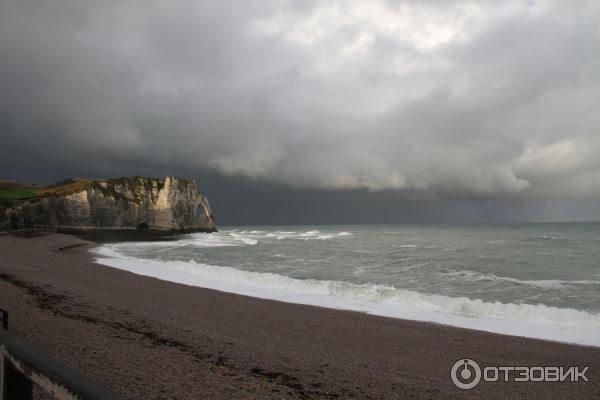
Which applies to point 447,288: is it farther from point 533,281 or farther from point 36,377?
point 36,377

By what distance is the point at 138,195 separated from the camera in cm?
9019

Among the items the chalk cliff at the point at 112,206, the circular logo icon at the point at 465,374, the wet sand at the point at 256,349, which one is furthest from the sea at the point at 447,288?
the chalk cliff at the point at 112,206

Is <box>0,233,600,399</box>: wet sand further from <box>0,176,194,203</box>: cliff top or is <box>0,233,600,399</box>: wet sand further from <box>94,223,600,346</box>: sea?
<box>0,176,194,203</box>: cliff top

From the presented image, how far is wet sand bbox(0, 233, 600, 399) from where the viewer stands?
5.59 meters

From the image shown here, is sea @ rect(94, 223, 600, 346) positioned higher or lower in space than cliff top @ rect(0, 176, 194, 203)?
lower

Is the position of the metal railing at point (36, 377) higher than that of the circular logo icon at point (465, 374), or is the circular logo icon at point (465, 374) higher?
the metal railing at point (36, 377)

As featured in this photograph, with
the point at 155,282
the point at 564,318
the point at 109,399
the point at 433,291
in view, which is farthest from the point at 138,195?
the point at 109,399

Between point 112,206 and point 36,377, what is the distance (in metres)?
91.9

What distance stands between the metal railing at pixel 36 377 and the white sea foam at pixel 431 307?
41.4 ft

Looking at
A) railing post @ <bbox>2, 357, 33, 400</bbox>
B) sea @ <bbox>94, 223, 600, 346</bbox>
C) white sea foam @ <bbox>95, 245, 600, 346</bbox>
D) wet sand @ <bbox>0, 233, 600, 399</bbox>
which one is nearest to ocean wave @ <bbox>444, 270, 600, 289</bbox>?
sea @ <bbox>94, 223, 600, 346</bbox>

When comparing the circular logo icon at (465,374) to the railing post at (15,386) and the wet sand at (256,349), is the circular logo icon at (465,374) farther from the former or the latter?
the railing post at (15,386)

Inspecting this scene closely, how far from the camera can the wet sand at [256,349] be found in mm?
5594

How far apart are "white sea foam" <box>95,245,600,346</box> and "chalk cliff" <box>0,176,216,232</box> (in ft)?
221

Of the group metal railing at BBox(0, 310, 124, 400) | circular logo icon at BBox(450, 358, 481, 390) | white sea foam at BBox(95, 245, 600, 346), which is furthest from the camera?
white sea foam at BBox(95, 245, 600, 346)
